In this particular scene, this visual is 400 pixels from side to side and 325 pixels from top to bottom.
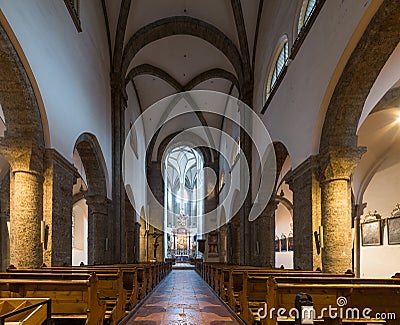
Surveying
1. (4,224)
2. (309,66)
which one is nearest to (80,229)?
(4,224)

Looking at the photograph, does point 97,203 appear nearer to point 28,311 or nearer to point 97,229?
point 97,229

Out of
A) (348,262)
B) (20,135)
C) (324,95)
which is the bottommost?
(348,262)

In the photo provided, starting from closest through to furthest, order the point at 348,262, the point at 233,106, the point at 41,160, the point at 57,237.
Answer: the point at 348,262, the point at 41,160, the point at 57,237, the point at 233,106

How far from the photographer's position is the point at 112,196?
16062 mm

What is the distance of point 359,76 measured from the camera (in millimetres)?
8133

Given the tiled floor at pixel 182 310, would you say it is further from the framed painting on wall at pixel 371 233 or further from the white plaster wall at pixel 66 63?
the framed painting on wall at pixel 371 233

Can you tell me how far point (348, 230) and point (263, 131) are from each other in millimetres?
7063

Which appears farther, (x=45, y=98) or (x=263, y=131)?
(x=263, y=131)

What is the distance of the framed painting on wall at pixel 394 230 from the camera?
40.2 ft

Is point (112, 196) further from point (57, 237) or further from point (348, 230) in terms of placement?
point (348, 230)

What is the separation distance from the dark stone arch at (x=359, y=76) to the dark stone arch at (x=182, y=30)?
8934 mm

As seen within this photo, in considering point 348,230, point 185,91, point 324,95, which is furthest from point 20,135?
point 185,91

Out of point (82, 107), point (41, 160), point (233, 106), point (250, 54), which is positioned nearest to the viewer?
point (41, 160)

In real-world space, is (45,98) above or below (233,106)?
below
